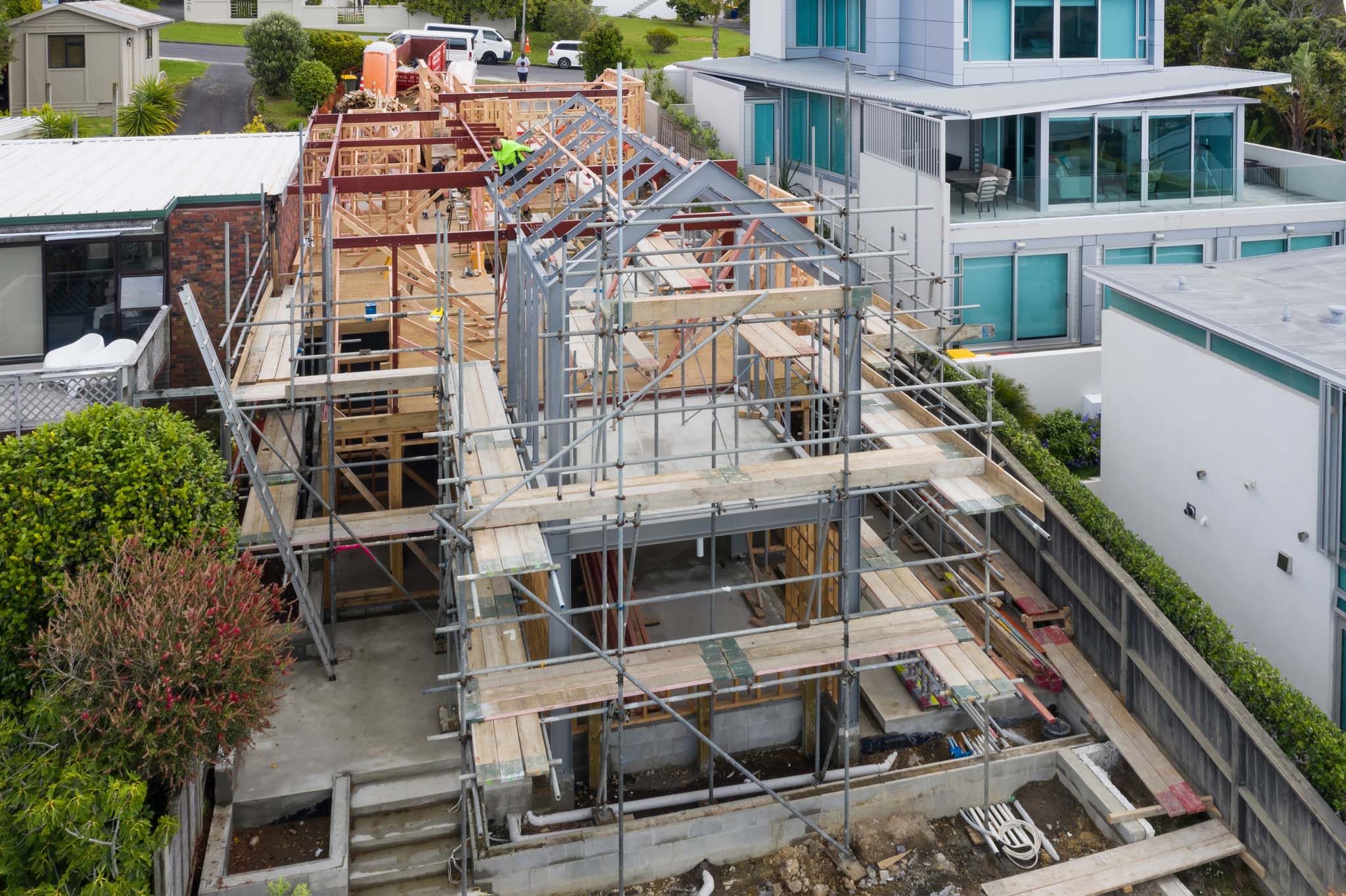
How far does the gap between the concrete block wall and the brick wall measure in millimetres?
9379

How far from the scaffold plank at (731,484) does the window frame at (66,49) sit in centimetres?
3587

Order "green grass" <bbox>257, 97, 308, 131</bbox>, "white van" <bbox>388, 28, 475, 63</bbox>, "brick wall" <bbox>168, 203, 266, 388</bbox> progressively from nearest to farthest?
"brick wall" <bbox>168, 203, 266, 388</bbox> < "green grass" <bbox>257, 97, 308, 131</bbox> < "white van" <bbox>388, 28, 475, 63</bbox>

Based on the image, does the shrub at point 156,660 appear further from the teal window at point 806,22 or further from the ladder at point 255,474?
the teal window at point 806,22

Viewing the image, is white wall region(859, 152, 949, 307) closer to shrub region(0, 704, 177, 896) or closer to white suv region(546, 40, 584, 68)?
shrub region(0, 704, 177, 896)

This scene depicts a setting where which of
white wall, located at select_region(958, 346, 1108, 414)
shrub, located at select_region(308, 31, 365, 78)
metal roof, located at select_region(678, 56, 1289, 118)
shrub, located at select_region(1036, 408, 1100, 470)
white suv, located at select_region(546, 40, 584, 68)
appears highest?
white suv, located at select_region(546, 40, 584, 68)

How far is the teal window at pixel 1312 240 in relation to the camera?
87.7ft

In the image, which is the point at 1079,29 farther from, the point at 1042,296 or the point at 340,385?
the point at 340,385

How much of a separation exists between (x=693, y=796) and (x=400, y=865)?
11.3 ft

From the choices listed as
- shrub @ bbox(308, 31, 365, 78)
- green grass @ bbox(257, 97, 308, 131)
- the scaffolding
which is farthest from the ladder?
shrub @ bbox(308, 31, 365, 78)

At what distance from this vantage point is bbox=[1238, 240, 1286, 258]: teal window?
26.5 m

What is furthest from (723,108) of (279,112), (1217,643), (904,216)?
(1217,643)

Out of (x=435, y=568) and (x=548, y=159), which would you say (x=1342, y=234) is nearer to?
(x=548, y=159)

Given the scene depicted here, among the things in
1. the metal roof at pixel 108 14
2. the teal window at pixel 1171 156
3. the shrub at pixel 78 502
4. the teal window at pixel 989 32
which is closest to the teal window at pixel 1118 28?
the teal window at pixel 989 32

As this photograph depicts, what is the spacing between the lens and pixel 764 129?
35.9 meters
